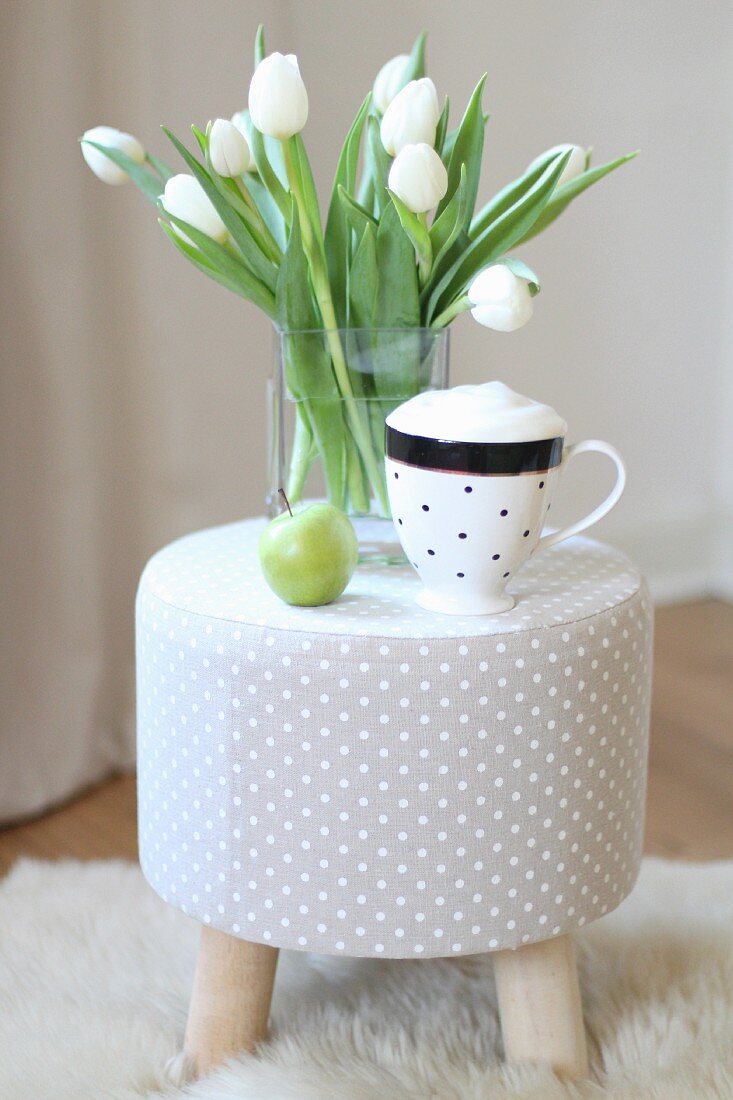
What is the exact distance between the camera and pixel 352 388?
1.06m

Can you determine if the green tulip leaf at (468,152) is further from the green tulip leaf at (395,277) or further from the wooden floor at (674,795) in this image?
the wooden floor at (674,795)

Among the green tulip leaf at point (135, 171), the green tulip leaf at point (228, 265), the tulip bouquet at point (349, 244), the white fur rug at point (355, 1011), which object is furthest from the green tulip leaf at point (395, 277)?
the white fur rug at point (355, 1011)

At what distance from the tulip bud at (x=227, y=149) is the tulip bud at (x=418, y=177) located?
15cm

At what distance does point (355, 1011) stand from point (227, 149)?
2.62 feet

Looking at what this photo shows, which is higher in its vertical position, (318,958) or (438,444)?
(438,444)

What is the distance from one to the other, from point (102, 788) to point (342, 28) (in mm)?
1275

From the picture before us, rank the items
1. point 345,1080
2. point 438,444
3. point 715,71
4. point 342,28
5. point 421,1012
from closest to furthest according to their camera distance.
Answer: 1. point 438,444
2. point 345,1080
3. point 421,1012
4. point 342,28
5. point 715,71

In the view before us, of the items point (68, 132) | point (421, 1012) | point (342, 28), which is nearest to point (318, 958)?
point (421, 1012)

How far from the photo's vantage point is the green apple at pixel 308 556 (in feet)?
3.00

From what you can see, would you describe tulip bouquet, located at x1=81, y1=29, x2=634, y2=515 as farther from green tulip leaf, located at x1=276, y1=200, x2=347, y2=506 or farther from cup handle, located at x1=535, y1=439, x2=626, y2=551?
cup handle, located at x1=535, y1=439, x2=626, y2=551

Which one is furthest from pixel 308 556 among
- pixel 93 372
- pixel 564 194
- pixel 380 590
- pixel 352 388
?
pixel 93 372

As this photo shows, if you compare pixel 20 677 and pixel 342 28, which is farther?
pixel 342 28

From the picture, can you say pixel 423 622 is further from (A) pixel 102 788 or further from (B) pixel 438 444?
(A) pixel 102 788

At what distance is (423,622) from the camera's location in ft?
2.97
